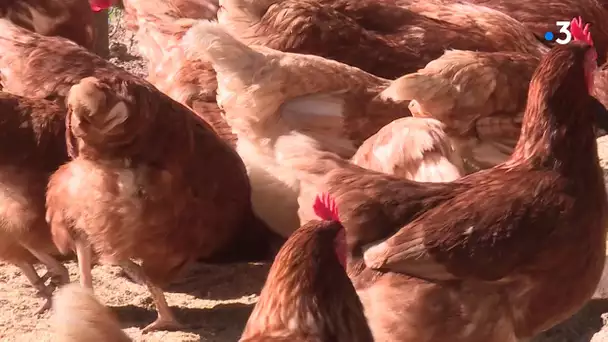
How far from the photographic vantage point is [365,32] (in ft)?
11.2

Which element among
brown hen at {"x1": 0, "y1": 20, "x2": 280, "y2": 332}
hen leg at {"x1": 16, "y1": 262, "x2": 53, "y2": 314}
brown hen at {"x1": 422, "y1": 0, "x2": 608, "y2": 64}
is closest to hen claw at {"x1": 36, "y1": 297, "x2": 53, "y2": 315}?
hen leg at {"x1": 16, "y1": 262, "x2": 53, "y2": 314}

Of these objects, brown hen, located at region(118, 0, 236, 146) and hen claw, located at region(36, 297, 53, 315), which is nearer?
hen claw, located at region(36, 297, 53, 315)

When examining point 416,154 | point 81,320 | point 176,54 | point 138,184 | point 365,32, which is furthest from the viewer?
point 176,54

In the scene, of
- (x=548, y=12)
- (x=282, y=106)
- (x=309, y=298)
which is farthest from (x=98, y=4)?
(x=309, y=298)

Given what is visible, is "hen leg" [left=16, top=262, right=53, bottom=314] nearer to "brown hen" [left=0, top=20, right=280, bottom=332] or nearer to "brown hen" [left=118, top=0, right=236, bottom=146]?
"brown hen" [left=0, top=20, right=280, bottom=332]

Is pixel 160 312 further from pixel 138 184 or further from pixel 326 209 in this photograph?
pixel 326 209

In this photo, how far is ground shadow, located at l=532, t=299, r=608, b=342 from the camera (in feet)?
8.55

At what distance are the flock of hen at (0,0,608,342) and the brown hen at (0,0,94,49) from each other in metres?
0.01

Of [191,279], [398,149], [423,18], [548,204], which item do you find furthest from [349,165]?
[423,18]

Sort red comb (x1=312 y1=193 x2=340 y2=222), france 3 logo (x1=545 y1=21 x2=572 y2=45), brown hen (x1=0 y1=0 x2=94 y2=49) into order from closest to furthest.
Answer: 1. red comb (x1=312 y1=193 x2=340 y2=222)
2. brown hen (x1=0 y1=0 x2=94 y2=49)
3. france 3 logo (x1=545 y1=21 x2=572 y2=45)

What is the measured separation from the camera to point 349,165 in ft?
8.08

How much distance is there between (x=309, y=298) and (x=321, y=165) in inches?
33.2

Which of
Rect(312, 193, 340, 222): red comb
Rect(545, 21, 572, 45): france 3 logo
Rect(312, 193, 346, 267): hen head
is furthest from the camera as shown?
Rect(545, 21, 572, 45): france 3 logo

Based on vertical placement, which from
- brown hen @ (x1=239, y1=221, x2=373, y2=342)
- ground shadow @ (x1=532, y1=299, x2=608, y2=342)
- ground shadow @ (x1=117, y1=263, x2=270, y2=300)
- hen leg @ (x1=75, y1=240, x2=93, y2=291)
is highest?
brown hen @ (x1=239, y1=221, x2=373, y2=342)
